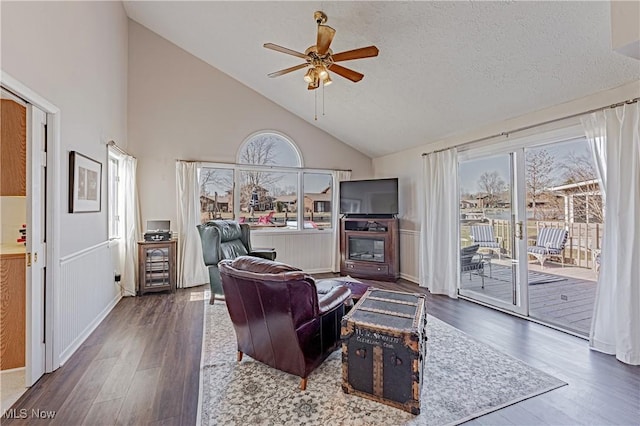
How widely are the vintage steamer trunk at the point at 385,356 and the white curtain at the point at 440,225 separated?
2614 mm

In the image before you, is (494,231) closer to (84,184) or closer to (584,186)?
(584,186)

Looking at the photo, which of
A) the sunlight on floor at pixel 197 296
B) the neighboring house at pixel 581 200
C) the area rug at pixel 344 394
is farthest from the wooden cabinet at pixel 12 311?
the neighboring house at pixel 581 200

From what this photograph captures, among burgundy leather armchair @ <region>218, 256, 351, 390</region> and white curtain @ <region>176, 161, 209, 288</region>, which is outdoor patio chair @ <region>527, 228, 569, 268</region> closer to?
burgundy leather armchair @ <region>218, 256, 351, 390</region>

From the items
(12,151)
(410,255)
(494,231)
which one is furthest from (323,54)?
(410,255)

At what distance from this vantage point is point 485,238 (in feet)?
13.9

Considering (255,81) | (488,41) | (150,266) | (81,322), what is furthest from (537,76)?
(150,266)

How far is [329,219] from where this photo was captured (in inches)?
242

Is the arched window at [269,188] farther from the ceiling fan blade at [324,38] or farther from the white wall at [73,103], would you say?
the ceiling fan blade at [324,38]

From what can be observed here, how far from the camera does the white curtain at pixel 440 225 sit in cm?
445

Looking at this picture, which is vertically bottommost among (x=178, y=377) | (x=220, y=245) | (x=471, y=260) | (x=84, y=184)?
(x=178, y=377)

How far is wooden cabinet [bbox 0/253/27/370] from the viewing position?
94.3 inches

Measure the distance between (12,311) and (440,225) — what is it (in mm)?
5001

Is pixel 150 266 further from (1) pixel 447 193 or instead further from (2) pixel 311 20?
(1) pixel 447 193

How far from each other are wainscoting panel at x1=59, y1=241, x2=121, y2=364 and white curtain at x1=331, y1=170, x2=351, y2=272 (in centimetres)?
373
